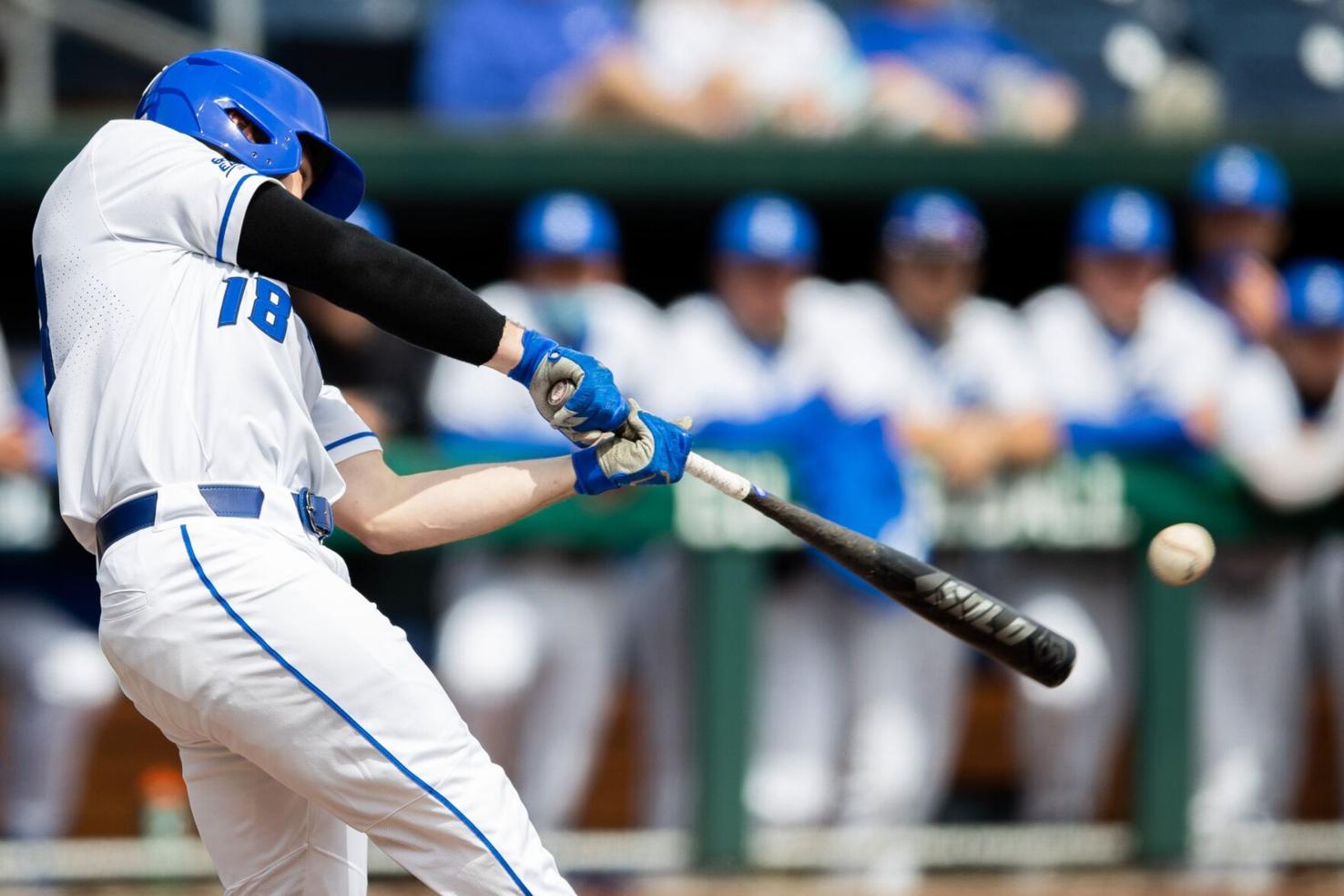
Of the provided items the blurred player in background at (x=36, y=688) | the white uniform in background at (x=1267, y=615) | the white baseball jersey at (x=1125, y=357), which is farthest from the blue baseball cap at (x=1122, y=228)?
the blurred player in background at (x=36, y=688)

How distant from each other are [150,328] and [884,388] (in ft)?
10.3

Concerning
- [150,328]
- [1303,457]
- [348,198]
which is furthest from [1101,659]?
[150,328]

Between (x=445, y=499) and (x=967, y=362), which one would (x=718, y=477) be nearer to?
(x=445, y=499)

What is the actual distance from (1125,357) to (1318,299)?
56 cm

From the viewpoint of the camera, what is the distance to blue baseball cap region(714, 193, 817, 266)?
5402 millimetres

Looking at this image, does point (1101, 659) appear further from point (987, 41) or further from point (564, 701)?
point (987, 41)

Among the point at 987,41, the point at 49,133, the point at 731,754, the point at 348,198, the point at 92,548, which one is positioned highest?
the point at 987,41

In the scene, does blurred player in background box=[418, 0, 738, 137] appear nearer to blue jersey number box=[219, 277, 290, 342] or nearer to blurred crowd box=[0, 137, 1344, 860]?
blurred crowd box=[0, 137, 1344, 860]

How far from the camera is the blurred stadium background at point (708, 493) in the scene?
16.9 ft

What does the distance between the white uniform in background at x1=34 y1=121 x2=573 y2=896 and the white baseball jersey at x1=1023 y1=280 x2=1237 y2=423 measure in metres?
3.36

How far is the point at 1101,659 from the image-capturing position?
541 cm

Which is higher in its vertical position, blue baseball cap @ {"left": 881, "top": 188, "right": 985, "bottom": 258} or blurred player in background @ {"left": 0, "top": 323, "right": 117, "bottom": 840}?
blue baseball cap @ {"left": 881, "top": 188, "right": 985, "bottom": 258}

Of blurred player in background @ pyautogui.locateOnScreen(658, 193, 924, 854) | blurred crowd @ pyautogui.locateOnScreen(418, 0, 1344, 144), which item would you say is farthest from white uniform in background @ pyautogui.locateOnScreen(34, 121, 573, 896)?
blurred crowd @ pyautogui.locateOnScreen(418, 0, 1344, 144)

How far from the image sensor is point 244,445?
97.9 inches
